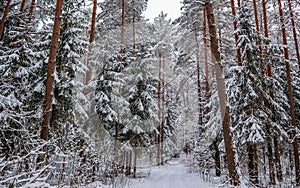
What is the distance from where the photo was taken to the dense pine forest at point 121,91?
23.7 ft

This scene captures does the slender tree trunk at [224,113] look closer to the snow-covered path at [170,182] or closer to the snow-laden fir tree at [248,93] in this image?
the snow-laden fir tree at [248,93]

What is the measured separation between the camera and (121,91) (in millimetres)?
16109

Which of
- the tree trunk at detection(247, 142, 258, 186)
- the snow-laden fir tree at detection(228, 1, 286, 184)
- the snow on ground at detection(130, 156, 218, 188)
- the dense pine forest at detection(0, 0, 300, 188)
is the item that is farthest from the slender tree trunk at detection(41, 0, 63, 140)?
the tree trunk at detection(247, 142, 258, 186)

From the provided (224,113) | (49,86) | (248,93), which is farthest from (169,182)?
(49,86)

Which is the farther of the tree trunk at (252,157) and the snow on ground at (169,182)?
the snow on ground at (169,182)

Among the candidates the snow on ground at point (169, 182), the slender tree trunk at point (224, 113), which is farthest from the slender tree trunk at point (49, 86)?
the slender tree trunk at point (224, 113)

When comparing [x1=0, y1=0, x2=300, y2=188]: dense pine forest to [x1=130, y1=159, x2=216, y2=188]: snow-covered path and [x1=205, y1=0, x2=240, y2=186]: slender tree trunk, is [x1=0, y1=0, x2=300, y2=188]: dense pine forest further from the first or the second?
[x1=130, y1=159, x2=216, y2=188]: snow-covered path

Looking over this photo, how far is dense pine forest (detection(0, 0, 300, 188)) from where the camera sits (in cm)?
724

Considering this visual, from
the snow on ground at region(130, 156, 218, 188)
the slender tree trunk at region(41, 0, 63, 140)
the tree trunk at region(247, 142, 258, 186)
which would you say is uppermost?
the slender tree trunk at region(41, 0, 63, 140)

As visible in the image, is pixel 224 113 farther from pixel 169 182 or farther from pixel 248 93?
pixel 169 182

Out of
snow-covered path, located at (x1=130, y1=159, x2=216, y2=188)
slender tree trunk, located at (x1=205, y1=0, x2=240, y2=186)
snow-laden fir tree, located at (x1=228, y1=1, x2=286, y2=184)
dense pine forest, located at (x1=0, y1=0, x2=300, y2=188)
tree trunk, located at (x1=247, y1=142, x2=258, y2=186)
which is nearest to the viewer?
slender tree trunk, located at (x1=205, y1=0, x2=240, y2=186)

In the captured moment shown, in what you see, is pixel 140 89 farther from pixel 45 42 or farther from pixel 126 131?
pixel 45 42

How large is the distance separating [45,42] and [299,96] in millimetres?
15846

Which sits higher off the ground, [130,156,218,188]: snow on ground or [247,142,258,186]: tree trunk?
[247,142,258,186]: tree trunk
